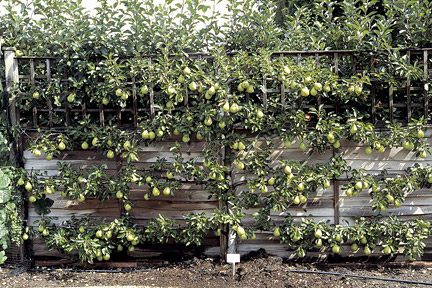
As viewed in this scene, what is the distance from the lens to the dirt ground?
354 cm

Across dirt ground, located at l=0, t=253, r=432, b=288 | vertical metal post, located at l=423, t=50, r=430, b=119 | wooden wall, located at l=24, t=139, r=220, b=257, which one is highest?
vertical metal post, located at l=423, t=50, r=430, b=119

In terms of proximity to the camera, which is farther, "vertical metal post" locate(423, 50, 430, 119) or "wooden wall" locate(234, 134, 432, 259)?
"wooden wall" locate(234, 134, 432, 259)

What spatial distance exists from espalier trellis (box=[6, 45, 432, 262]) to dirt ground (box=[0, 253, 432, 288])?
222mm

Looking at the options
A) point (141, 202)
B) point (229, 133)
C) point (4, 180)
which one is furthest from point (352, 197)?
point (4, 180)

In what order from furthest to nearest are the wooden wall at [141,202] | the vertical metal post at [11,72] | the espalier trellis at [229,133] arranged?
the wooden wall at [141,202] < the vertical metal post at [11,72] < the espalier trellis at [229,133]

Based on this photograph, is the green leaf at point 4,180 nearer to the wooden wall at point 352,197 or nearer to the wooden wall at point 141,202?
the wooden wall at point 141,202

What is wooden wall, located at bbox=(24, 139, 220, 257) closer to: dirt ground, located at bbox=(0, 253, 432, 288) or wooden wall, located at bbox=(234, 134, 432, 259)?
dirt ground, located at bbox=(0, 253, 432, 288)

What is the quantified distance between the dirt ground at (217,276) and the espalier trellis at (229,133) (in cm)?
22

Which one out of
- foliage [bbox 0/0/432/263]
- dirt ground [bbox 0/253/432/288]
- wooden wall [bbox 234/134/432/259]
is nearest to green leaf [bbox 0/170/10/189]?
foliage [bbox 0/0/432/263]

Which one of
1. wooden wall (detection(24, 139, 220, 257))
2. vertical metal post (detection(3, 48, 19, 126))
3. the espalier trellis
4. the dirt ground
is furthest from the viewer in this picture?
wooden wall (detection(24, 139, 220, 257))

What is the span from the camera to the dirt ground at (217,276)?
3541 millimetres

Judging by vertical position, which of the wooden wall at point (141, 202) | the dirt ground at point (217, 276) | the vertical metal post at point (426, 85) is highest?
the vertical metal post at point (426, 85)

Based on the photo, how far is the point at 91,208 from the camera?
13.6 feet

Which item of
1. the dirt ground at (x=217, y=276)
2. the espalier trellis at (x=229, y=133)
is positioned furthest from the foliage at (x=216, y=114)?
the dirt ground at (x=217, y=276)
